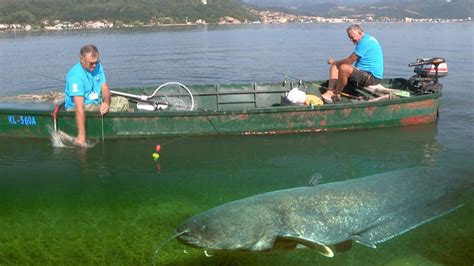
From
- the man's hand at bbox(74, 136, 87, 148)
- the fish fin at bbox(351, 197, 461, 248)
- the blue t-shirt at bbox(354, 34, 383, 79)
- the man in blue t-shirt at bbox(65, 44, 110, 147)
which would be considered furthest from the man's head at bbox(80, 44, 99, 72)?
the fish fin at bbox(351, 197, 461, 248)

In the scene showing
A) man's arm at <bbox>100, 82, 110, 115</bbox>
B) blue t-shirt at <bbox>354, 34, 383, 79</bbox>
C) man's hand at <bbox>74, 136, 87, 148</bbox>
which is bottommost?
man's hand at <bbox>74, 136, 87, 148</bbox>

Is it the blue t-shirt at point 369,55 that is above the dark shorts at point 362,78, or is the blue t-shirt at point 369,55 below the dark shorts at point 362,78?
above

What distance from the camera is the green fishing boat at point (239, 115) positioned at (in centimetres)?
1047

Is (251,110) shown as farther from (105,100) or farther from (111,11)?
(111,11)

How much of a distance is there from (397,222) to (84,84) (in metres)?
7.15

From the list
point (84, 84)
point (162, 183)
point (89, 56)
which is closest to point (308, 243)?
point (162, 183)

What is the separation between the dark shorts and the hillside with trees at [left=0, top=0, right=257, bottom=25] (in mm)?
89931

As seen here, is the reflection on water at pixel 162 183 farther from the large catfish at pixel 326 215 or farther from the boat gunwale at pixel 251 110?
the large catfish at pixel 326 215

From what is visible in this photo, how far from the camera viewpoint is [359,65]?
11.6 m

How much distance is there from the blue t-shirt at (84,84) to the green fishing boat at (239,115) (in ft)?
1.15

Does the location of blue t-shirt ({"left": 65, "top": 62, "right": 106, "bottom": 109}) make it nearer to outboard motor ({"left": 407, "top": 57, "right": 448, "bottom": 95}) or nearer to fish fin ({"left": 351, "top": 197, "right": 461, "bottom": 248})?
fish fin ({"left": 351, "top": 197, "right": 461, "bottom": 248})

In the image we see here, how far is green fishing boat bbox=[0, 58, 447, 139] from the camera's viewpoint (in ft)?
34.3

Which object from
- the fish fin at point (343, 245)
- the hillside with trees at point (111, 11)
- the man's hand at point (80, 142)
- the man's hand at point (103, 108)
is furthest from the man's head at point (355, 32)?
the hillside with trees at point (111, 11)

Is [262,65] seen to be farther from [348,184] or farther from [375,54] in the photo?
[348,184]
